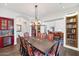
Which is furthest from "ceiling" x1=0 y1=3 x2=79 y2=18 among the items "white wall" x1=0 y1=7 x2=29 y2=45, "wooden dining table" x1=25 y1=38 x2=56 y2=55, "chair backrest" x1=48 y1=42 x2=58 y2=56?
"chair backrest" x1=48 y1=42 x2=58 y2=56

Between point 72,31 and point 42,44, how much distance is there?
0.83 metres

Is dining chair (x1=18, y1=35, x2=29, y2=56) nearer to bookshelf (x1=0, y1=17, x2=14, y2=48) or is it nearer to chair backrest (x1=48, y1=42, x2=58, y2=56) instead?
bookshelf (x1=0, y1=17, x2=14, y2=48)

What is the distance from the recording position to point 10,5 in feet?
8.04

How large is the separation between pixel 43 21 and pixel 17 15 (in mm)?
677

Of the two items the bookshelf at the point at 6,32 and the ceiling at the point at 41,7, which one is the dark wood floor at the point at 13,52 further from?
the ceiling at the point at 41,7

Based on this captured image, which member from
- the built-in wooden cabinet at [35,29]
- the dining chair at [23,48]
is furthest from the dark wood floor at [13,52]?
the built-in wooden cabinet at [35,29]

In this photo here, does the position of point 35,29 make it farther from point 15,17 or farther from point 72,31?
point 72,31

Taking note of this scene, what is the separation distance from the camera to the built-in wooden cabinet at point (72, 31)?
8.11 feet

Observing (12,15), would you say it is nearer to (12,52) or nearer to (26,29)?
(26,29)

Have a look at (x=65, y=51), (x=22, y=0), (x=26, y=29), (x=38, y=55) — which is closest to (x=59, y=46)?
(x=65, y=51)

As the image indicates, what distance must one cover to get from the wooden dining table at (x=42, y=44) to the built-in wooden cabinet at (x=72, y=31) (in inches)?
15.8

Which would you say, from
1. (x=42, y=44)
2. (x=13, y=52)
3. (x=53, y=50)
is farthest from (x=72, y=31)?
(x=13, y=52)

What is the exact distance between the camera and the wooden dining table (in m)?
2.45

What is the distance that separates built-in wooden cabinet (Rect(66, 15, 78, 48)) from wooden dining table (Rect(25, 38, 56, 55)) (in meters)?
0.40
